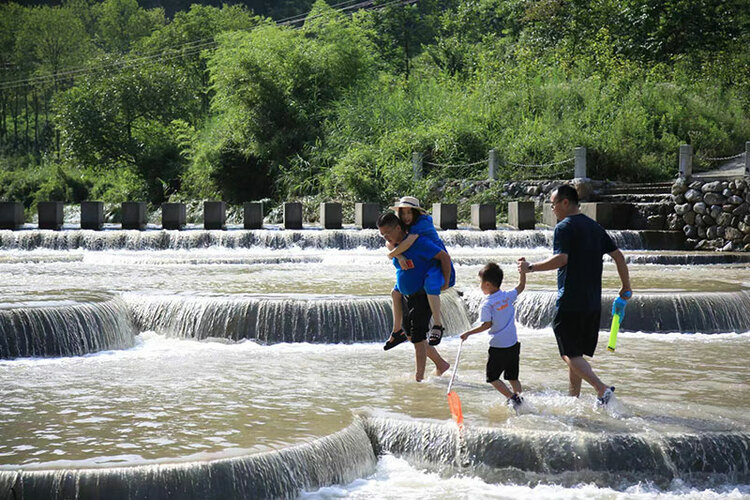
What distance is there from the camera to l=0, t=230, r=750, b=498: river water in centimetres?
602

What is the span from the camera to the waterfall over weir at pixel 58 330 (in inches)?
391

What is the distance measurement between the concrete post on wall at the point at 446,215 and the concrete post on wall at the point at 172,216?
6509mm

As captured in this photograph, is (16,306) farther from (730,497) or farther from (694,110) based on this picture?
(694,110)

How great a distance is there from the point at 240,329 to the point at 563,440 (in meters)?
5.35

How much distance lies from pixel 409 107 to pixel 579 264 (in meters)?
24.1

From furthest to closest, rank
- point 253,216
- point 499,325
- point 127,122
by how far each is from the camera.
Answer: point 127,122, point 253,216, point 499,325

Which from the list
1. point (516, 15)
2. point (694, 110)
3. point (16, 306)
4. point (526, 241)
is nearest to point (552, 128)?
point (694, 110)

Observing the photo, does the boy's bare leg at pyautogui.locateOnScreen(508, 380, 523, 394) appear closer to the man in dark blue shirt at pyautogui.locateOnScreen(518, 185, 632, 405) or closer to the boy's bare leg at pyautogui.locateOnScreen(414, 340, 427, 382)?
the man in dark blue shirt at pyautogui.locateOnScreen(518, 185, 632, 405)

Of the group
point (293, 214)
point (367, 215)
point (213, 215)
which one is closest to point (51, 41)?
point (213, 215)

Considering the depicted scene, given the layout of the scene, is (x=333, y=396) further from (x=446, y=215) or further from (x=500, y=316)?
(x=446, y=215)

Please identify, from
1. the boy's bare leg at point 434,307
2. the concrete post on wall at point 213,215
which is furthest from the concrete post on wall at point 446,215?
the boy's bare leg at point 434,307

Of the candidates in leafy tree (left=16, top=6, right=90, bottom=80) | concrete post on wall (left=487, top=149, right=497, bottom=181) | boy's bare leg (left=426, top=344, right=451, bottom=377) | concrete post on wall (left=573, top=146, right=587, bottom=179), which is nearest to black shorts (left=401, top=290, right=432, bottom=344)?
boy's bare leg (left=426, top=344, right=451, bottom=377)

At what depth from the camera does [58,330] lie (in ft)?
33.1

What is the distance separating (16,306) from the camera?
10375mm
